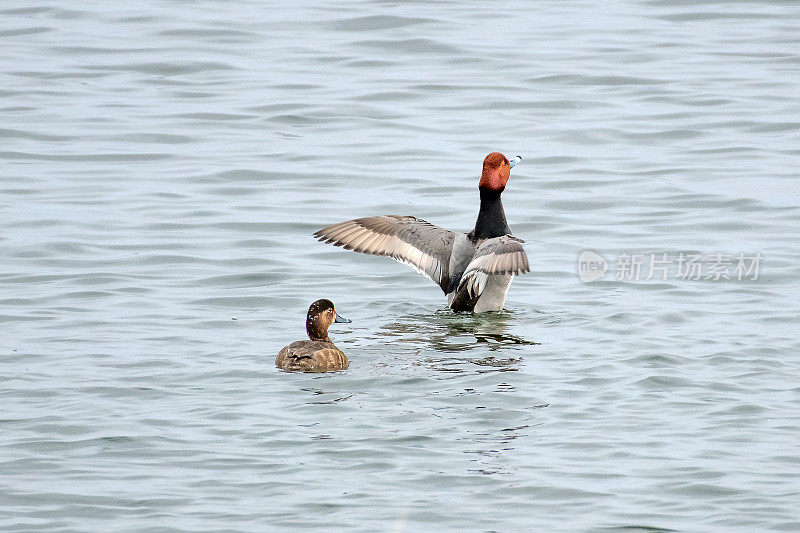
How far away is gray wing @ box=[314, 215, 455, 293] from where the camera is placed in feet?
36.5

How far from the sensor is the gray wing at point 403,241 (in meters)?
11.1

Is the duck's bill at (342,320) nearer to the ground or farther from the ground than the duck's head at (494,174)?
nearer to the ground

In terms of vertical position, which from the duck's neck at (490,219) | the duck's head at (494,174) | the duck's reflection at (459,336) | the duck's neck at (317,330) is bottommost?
the duck's reflection at (459,336)

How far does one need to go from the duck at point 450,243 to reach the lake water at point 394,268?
0.28 meters

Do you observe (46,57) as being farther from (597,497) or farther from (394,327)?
(597,497)

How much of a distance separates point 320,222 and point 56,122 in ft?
17.5

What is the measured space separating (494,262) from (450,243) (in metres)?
1.16

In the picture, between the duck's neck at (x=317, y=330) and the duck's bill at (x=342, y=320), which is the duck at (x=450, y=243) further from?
the duck's neck at (x=317, y=330)

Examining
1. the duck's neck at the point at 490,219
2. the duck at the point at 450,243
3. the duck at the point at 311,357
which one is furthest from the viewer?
the duck's neck at the point at 490,219

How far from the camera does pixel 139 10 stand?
2305 centimetres

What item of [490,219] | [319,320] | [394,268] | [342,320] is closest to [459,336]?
[342,320]

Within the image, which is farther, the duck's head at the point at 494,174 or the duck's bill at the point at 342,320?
the duck's head at the point at 494,174

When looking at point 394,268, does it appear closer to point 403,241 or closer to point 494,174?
point 403,241

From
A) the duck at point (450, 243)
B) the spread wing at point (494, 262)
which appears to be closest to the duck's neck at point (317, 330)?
the spread wing at point (494, 262)
